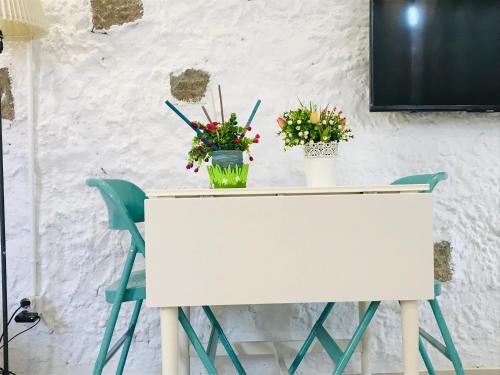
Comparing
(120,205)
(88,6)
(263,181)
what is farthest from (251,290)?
(88,6)

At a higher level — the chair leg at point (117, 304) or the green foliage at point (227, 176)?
the green foliage at point (227, 176)

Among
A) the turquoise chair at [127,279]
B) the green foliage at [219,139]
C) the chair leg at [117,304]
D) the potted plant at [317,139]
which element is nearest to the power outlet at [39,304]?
the turquoise chair at [127,279]

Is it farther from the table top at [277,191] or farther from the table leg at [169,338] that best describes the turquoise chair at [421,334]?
the table leg at [169,338]

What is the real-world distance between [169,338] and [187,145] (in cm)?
99

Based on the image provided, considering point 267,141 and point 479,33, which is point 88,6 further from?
point 479,33

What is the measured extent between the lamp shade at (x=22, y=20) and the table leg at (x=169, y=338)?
1284mm

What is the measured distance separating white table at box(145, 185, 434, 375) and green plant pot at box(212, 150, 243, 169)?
6.3 inches

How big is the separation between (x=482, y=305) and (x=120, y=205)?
5.54 feet

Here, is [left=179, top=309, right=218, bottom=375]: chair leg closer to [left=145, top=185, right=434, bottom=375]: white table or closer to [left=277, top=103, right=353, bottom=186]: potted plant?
[left=145, top=185, right=434, bottom=375]: white table

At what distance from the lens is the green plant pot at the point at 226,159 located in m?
1.44

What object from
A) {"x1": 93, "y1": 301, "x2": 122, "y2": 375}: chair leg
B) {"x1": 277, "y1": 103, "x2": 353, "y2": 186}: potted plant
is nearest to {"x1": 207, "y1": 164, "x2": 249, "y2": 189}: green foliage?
{"x1": 277, "y1": 103, "x2": 353, "y2": 186}: potted plant

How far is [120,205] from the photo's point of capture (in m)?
1.42

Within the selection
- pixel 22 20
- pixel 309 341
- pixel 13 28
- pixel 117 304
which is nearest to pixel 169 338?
pixel 117 304

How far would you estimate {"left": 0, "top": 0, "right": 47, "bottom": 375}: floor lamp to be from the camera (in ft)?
5.78
